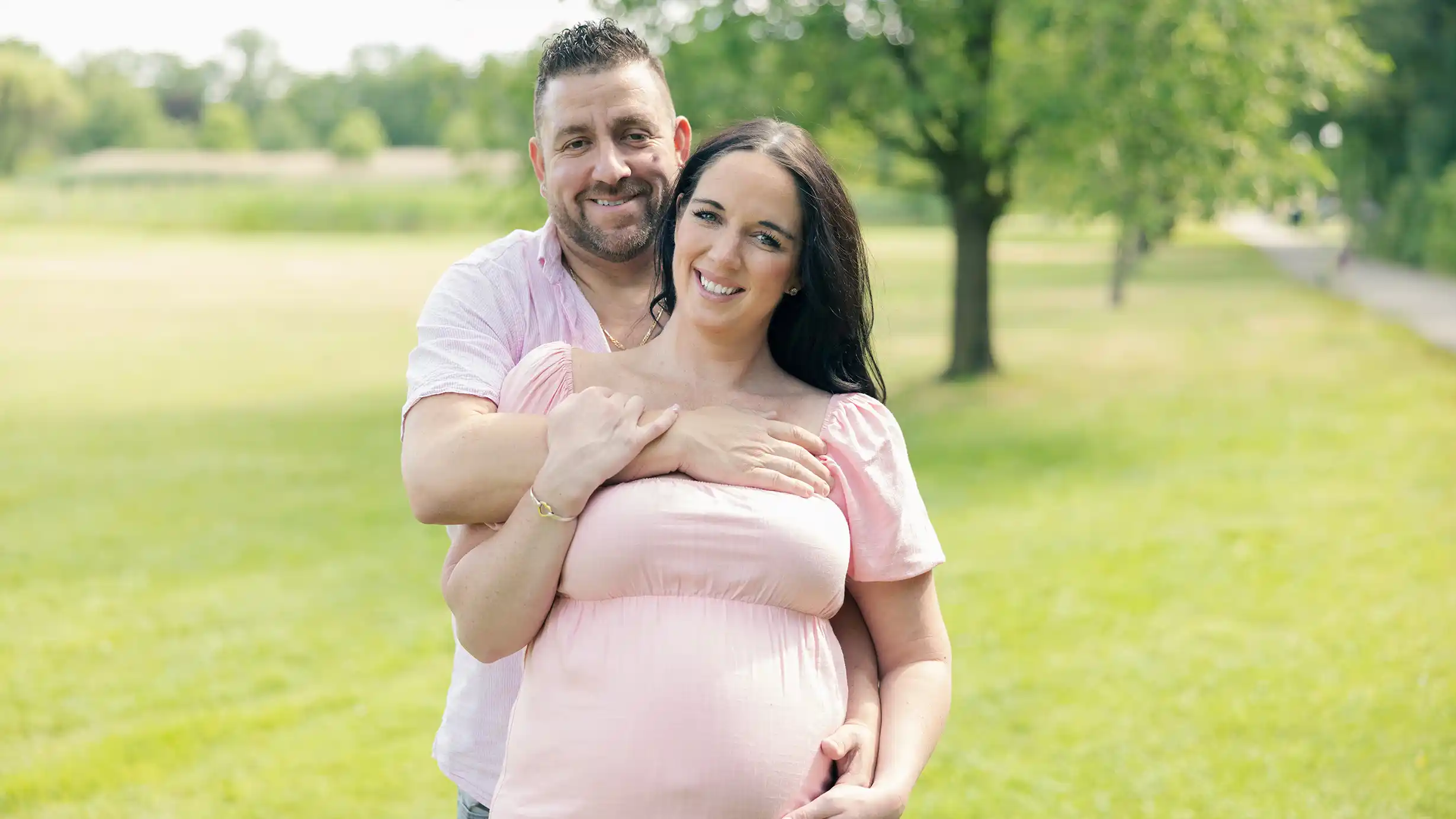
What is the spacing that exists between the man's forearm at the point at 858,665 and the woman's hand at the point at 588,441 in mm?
512

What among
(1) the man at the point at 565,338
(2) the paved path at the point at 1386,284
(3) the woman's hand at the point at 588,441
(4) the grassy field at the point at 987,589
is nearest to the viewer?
(3) the woman's hand at the point at 588,441

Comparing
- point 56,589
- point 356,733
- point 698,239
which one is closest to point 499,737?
point 698,239

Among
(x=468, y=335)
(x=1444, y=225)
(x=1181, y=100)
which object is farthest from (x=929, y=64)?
(x=1444, y=225)

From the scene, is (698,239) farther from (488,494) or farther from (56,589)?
(56,589)

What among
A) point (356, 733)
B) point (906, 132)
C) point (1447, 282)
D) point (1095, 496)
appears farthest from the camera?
point (1447, 282)

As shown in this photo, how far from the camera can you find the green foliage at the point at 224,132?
3802 inches

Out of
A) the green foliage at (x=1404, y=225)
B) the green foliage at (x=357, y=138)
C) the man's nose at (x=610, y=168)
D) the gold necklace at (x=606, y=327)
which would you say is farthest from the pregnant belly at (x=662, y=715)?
the green foliage at (x=357, y=138)

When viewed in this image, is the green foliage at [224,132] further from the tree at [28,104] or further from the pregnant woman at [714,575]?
the pregnant woman at [714,575]

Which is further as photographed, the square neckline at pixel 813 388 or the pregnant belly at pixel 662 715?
the square neckline at pixel 813 388

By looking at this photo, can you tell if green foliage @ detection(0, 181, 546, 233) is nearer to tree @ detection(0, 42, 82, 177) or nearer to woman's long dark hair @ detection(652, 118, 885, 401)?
tree @ detection(0, 42, 82, 177)

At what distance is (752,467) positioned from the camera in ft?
7.09

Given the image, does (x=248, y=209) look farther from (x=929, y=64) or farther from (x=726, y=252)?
(x=726, y=252)

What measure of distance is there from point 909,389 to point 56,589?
10.4 m

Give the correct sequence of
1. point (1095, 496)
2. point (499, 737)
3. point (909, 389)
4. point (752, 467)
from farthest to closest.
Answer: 1. point (909, 389)
2. point (1095, 496)
3. point (499, 737)
4. point (752, 467)
